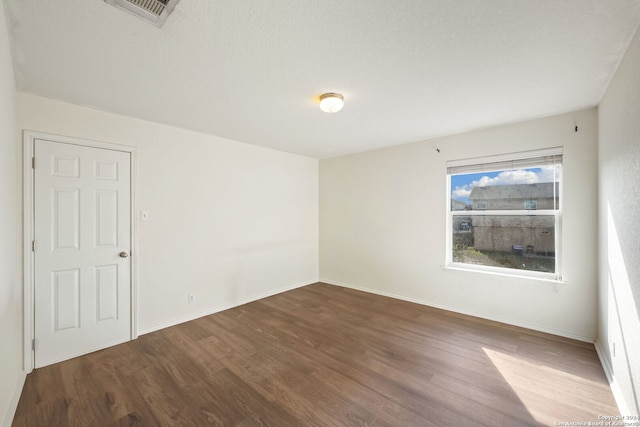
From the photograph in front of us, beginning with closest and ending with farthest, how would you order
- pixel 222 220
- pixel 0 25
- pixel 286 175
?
1. pixel 0 25
2. pixel 222 220
3. pixel 286 175

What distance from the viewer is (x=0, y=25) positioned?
1331 mm

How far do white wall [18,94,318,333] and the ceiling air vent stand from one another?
1837mm

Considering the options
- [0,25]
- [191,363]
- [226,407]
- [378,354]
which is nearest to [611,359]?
[378,354]

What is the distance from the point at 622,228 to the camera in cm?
185

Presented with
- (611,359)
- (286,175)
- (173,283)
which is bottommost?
(611,359)

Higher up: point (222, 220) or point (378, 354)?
point (222, 220)

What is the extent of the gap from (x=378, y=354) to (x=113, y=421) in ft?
6.94

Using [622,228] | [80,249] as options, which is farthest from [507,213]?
[80,249]

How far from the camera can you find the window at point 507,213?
3068mm

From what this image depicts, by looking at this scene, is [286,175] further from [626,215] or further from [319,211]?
[626,215]

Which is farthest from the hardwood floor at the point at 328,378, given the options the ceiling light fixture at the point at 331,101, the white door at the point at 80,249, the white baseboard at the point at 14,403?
the ceiling light fixture at the point at 331,101

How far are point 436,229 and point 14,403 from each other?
4404 mm

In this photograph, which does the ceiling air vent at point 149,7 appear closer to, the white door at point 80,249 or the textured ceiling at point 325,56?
the textured ceiling at point 325,56

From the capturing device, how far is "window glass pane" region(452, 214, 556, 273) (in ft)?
10.2
